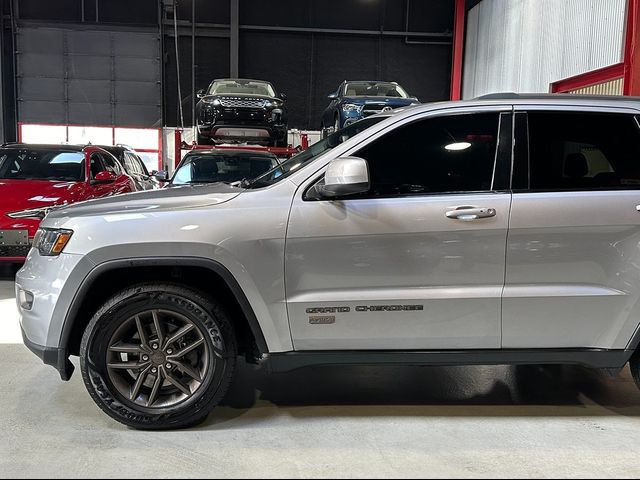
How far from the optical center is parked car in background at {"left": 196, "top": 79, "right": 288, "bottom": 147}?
9.65 m

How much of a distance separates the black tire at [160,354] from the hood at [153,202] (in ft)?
1.42

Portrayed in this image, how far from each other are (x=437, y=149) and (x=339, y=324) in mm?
1114

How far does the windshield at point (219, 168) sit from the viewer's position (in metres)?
7.34

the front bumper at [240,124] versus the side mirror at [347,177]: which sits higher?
the front bumper at [240,124]

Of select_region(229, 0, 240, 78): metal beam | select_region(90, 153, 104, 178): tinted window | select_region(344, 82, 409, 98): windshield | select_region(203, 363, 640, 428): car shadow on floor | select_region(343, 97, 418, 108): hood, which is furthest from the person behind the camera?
select_region(229, 0, 240, 78): metal beam

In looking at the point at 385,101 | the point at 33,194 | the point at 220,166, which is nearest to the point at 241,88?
the point at 385,101

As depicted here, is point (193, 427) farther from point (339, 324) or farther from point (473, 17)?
point (473, 17)

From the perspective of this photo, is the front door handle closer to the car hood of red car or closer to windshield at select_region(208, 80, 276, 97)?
the car hood of red car

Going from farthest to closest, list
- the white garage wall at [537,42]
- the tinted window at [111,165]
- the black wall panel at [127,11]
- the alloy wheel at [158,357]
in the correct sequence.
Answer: the black wall panel at [127,11] < the white garage wall at [537,42] < the tinted window at [111,165] < the alloy wheel at [158,357]

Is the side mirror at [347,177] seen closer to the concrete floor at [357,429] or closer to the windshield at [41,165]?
the concrete floor at [357,429]

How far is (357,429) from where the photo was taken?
312 cm

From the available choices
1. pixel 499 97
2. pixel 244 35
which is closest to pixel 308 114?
pixel 244 35

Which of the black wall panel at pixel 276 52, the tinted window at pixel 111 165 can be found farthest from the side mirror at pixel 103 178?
the black wall panel at pixel 276 52

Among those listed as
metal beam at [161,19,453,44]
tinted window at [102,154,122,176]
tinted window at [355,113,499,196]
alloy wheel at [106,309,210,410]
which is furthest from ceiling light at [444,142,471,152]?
metal beam at [161,19,453,44]
